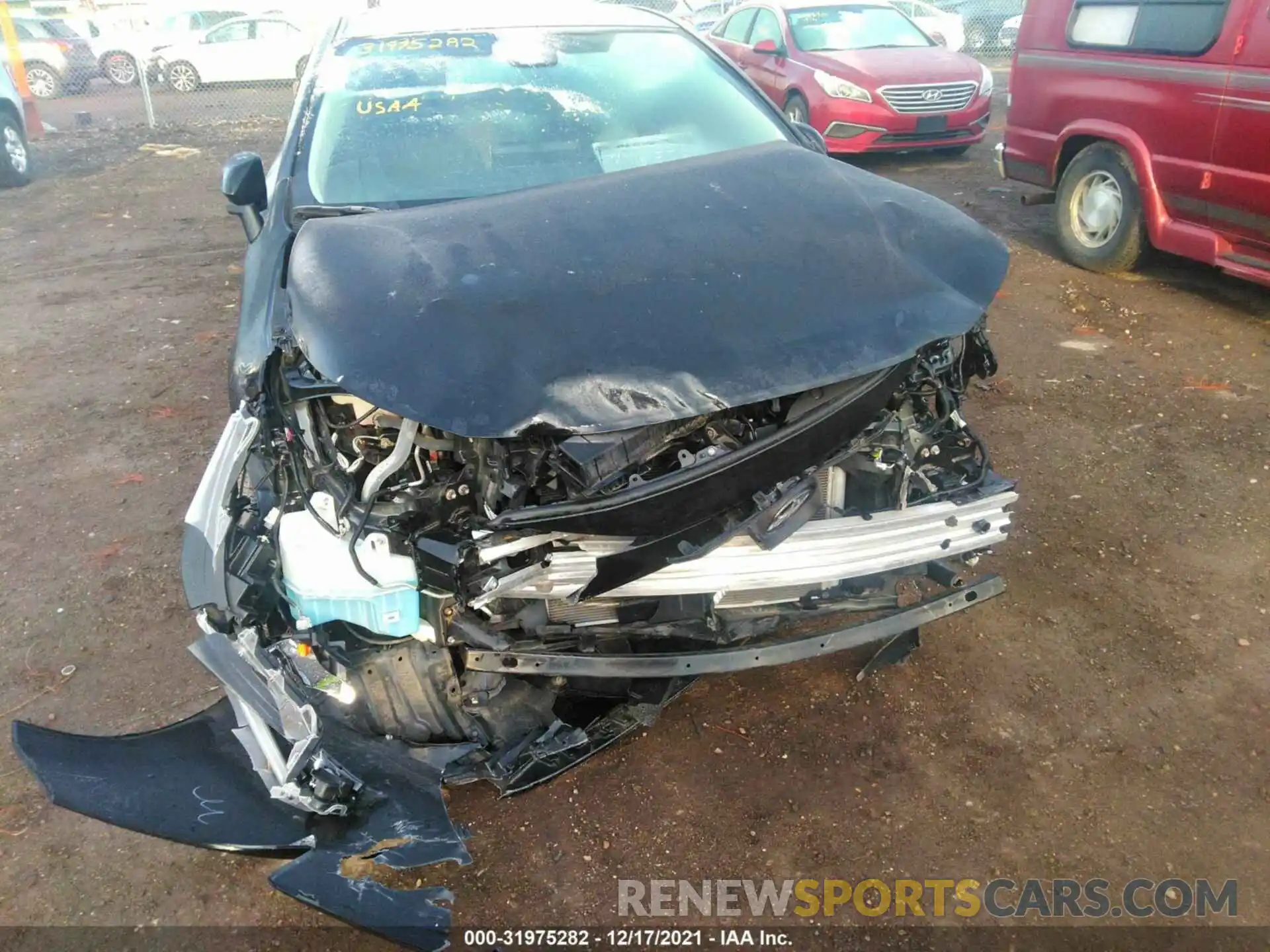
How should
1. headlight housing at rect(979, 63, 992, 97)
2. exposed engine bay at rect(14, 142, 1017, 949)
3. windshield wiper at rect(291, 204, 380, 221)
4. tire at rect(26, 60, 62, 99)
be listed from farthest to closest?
1. tire at rect(26, 60, 62, 99)
2. headlight housing at rect(979, 63, 992, 97)
3. windshield wiper at rect(291, 204, 380, 221)
4. exposed engine bay at rect(14, 142, 1017, 949)

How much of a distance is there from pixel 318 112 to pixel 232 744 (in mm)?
2372

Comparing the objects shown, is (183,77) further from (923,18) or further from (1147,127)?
(1147,127)

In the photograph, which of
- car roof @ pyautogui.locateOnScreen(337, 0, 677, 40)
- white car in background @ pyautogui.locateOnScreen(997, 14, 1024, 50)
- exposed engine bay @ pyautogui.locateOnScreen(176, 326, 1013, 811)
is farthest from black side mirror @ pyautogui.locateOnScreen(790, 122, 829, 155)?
white car in background @ pyautogui.locateOnScreen(997, 14, 1024, 50)

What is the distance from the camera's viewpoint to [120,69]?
16734 millimetres

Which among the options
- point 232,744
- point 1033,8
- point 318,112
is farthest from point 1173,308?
point 232,744

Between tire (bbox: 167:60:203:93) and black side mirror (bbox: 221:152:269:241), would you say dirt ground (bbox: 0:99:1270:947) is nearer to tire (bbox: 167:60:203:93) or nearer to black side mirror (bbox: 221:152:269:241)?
black side mirror (bbox: 221:152:269:241)

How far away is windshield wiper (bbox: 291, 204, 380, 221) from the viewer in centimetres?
286

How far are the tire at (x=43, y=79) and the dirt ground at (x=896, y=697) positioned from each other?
44.8 ft

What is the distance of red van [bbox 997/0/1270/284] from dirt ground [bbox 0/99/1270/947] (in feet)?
2.54

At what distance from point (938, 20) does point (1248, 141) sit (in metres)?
10.8

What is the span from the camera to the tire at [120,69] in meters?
16.6

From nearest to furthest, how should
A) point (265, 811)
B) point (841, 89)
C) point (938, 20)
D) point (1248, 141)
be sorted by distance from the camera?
point (265, 811), point (1248, 141), point (841, 89), point (938, 20)

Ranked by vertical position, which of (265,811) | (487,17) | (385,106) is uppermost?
(487,17)
